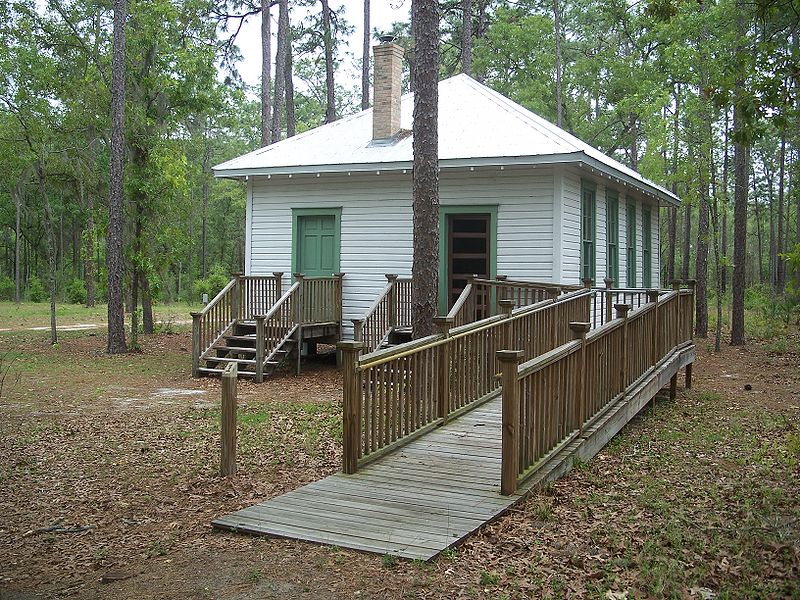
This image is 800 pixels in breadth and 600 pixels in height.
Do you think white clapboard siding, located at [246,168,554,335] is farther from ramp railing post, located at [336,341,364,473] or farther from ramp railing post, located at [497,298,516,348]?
ramp railing post, located at [336,341,364,473]

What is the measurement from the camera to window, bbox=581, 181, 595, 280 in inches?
621

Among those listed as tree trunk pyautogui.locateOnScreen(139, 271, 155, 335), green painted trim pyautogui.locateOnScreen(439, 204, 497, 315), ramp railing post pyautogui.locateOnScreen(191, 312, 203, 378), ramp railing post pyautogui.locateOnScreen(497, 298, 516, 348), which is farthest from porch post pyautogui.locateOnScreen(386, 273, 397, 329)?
tree trunk pyautogui.locateOnScreen(139, 271, 155, 335)

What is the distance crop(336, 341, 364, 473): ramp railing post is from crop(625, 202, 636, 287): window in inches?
517

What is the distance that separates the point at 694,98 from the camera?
2030cm

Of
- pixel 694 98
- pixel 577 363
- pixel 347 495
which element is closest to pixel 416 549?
pixel 347 495

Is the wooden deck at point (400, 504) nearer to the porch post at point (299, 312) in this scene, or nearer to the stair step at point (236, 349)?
the porch post at point (299, 312)

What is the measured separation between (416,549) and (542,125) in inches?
503

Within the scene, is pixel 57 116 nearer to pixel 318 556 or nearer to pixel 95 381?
pixel 95 381

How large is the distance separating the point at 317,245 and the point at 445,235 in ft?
9.40

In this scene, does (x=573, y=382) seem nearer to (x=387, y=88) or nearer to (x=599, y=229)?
(x=599, y=229)

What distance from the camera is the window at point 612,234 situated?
1747 cm

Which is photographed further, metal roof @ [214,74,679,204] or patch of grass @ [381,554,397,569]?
metal roof @ [214,74,679,204]

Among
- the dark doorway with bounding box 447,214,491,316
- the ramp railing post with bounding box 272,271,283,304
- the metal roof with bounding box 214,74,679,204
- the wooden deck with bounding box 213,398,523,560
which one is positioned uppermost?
the metal roof with bounding box 214,74,679,204

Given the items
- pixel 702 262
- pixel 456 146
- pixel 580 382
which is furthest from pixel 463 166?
pixel 702 262
